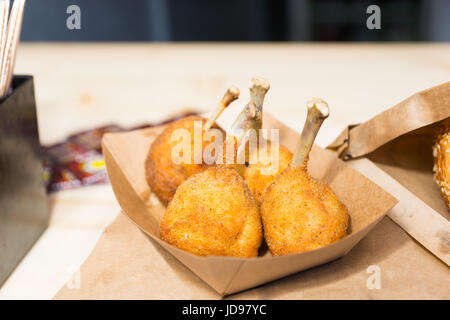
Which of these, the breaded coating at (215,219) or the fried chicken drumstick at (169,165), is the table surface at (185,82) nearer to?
the fried chicken drumstick at (169,165)

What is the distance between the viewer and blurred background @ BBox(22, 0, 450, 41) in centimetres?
280

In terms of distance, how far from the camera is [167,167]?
2.86 feet

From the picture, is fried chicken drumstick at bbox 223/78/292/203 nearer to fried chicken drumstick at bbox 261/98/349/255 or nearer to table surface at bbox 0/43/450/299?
fried chicken drumstick at bbox 261/98/349/255

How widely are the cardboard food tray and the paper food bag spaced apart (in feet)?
0.17

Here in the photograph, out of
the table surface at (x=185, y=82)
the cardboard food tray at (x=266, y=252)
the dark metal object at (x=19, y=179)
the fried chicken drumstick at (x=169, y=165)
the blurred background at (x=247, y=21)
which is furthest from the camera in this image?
the blurred background at (x=247, y=21)

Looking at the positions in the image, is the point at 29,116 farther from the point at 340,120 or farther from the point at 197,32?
the point at 197,32

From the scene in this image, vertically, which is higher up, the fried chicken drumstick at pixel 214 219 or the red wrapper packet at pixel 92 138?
the fried chicken drumstick at pixel 214 219

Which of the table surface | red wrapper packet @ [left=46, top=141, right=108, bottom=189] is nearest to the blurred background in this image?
the table surface

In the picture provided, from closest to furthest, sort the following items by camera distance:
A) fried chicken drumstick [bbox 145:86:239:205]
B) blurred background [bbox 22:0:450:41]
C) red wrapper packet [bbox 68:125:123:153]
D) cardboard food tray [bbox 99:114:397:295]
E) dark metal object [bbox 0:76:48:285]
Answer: cardboard food tray [bbox 99:114:397:295]
dark metal object [bbox 0:76:48:285]
fried chicken drumstick [bbox 145:86:239:205]
red wrapper packet [bbox 68:125:123:153]
blurred background [bbox 22:0:450:41]

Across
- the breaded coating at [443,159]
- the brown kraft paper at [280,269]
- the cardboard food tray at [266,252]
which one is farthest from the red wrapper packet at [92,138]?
the breaded coating at [443,159]

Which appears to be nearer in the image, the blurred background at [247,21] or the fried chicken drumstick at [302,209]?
the fried chicken drumstick at [302,209]

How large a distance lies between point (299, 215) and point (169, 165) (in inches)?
10.3

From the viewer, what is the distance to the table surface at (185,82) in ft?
3.35

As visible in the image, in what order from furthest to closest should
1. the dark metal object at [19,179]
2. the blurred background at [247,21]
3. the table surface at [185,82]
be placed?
the blurred background at [247,21], the table surface at [185,82], the dark metal object at [19,179]
